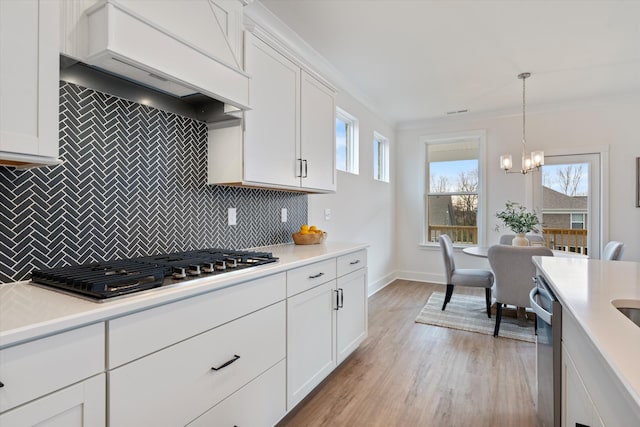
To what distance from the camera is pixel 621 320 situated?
2.95ft

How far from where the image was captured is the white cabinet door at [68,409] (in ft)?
2.63

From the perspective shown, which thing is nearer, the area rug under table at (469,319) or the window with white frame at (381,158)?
the area rug under table at (469,319)

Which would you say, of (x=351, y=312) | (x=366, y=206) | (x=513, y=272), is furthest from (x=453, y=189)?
(x=351, y=312)

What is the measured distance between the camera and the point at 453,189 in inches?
216

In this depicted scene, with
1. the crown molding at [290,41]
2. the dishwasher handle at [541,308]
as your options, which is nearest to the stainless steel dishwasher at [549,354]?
the dishwasher handle at [541,308]

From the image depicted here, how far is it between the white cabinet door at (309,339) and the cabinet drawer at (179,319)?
32 cm

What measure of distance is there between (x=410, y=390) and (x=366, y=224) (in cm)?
253

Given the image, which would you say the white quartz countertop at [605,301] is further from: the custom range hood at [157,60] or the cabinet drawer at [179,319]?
the custom range hood at [157,60]

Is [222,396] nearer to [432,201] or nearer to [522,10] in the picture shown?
[522,10]

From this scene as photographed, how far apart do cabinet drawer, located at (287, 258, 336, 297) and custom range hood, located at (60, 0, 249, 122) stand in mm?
982

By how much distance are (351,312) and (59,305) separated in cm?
195

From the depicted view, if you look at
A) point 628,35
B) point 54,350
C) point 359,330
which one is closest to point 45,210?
point 54,350

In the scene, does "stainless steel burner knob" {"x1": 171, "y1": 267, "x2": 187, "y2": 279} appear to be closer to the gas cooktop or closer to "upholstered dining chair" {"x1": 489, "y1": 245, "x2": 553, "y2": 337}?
the gas cooktop

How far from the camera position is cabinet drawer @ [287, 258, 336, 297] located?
183 centimetres
